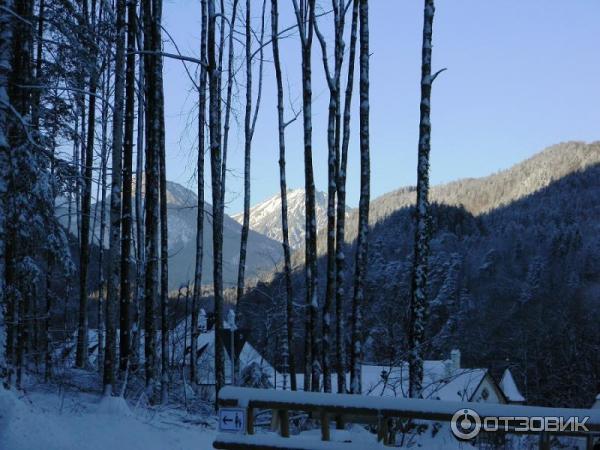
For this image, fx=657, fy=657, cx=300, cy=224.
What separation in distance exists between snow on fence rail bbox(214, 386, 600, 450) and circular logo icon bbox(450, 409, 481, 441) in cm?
4

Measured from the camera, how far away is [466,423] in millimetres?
5723

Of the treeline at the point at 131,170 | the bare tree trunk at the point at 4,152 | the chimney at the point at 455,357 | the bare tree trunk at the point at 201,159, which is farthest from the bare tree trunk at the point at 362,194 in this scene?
the chimney at the point at 455,357

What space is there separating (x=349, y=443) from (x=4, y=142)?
5.71 meters

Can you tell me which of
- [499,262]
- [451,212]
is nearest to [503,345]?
[499,262]

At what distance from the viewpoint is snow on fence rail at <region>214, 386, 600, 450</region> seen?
5586 mm

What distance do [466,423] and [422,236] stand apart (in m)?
5.72

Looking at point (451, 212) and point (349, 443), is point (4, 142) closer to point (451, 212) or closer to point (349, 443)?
point (349, 443)

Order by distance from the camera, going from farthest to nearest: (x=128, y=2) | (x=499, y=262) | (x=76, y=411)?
(x=499, y=262), (x=128, y=2), (x=76, y=411)

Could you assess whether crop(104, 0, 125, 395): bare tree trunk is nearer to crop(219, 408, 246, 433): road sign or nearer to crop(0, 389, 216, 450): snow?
crop(0, 389, 216, 450): snow

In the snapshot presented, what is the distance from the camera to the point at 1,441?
7383mm

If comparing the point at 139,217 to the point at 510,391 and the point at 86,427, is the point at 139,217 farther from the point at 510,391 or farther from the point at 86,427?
the point at 510,391

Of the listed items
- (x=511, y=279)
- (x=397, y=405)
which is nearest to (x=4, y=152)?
(x=397, y=405)

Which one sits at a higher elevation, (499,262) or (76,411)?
(499,262)

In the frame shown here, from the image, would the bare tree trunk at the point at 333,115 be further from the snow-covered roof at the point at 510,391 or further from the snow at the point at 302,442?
the snow-covered roof at the point at 510,391
